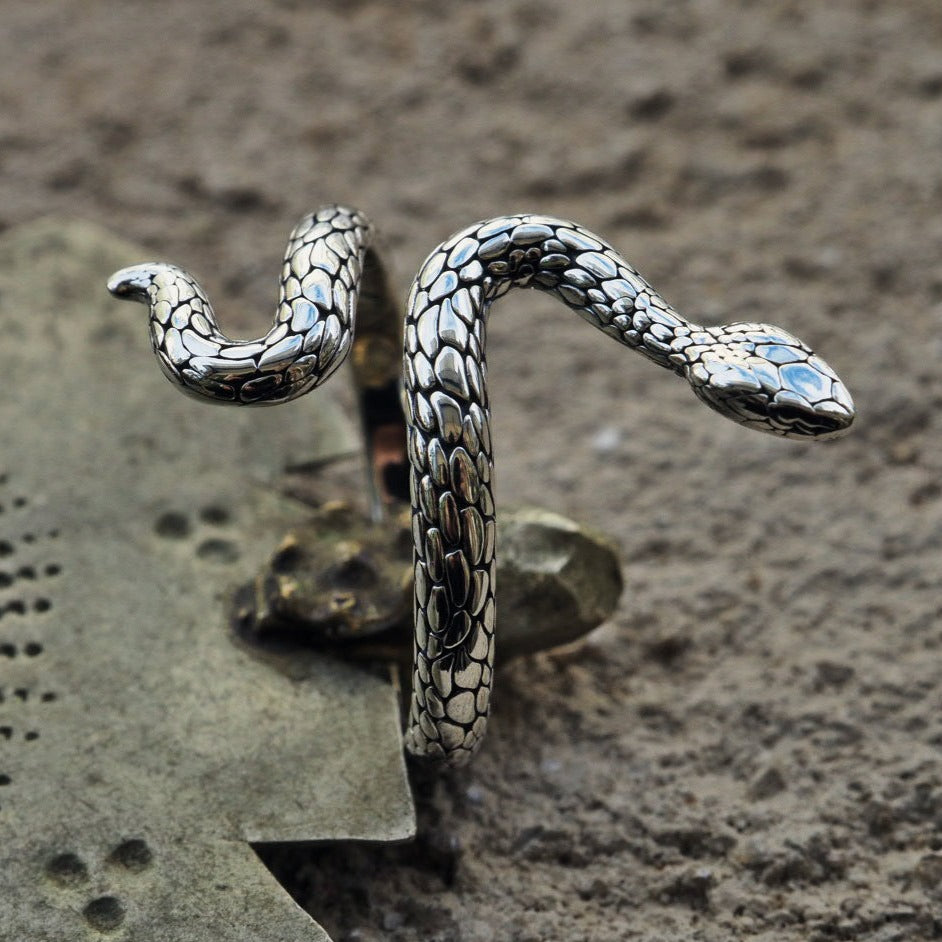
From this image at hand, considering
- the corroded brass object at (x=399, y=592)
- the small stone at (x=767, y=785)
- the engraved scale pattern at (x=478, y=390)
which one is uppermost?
the engraved scale pattern at (x=478, y=390)

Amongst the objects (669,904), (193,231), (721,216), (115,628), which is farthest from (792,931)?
(193,231)

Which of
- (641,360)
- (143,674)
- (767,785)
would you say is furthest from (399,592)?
(641,360)

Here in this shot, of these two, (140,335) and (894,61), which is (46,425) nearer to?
(140,335)

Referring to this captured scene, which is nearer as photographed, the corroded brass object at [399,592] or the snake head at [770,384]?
the snake head at [770,384]

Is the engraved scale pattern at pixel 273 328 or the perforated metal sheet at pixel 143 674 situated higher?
the engraved scale pattern at pixel 273 328

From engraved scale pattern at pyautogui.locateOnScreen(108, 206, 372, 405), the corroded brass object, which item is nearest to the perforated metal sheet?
the corroded brass object

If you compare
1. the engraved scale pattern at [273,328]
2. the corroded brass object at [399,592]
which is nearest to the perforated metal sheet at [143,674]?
the corroded brass object at [399,592]

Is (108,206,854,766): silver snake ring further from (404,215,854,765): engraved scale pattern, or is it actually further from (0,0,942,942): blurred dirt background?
(0,0,942,942): blurred dirt background

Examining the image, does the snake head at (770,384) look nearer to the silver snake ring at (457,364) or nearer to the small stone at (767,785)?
the silver snake ring at (457,364)
